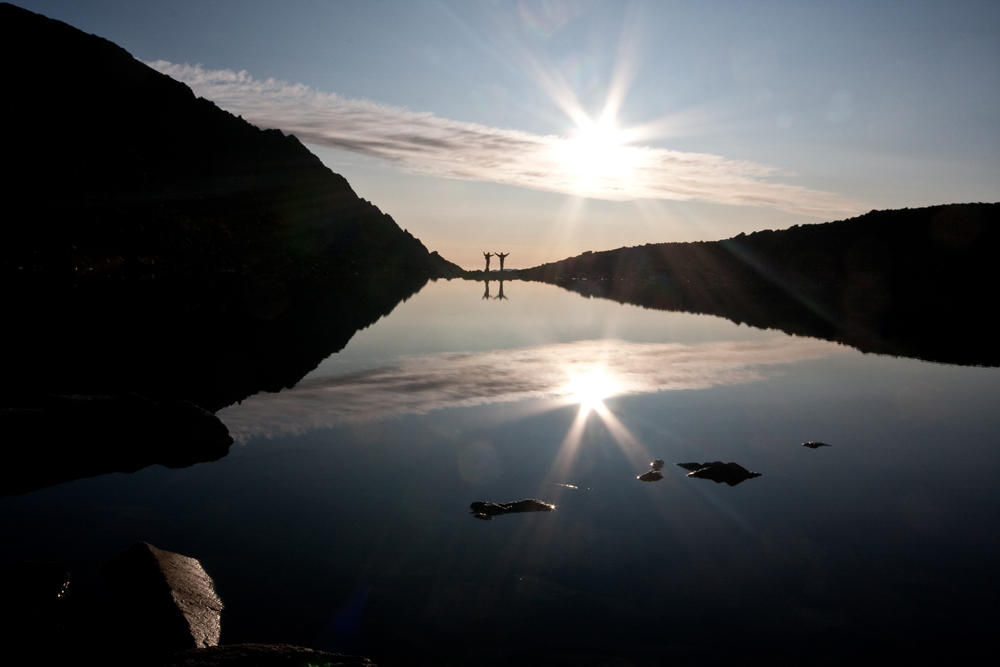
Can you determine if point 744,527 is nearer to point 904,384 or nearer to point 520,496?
point 520,496

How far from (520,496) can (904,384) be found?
1736cm

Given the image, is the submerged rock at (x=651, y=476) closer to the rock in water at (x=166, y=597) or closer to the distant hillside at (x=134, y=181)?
the rock in water at (x=166, y=597)

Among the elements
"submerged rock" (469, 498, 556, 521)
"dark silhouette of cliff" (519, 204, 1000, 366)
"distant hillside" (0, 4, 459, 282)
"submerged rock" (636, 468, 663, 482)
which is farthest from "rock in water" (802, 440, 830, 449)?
"distant hillside" (0, 4, 459, 282)

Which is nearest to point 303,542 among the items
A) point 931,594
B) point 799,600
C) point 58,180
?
point 799,600

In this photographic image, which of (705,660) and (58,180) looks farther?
(58,180)

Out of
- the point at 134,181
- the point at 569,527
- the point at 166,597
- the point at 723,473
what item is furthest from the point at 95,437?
the point at 134,181

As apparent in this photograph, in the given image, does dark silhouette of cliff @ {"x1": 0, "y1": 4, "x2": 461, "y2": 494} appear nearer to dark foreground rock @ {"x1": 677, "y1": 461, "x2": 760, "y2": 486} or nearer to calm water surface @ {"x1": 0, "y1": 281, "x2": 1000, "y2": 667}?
calm water surface @ {"x1": 0, "y1": 281, "x2": 1000, "y2": 667}

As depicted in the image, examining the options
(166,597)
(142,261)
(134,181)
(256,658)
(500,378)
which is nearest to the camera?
(256,658)

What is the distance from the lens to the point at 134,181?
3388 inches

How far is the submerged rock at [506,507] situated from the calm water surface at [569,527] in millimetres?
176

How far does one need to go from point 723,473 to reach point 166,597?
8.45 metres

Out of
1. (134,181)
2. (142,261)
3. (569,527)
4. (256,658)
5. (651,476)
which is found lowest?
(569,527)

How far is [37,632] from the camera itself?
18.2 ft

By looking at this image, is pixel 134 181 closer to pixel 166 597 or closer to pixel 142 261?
pixel 142 261
